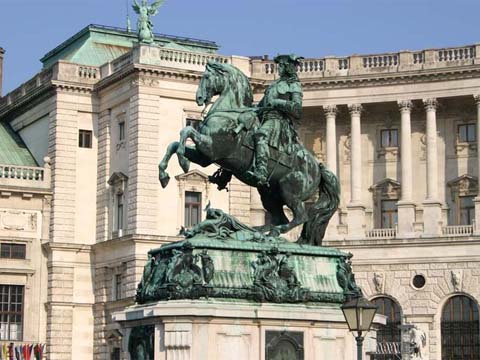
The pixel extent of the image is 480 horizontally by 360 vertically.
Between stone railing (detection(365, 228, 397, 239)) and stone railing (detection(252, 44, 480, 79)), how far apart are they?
32.0 ft

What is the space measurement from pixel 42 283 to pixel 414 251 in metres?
23.0

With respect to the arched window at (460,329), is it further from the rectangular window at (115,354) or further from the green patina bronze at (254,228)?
the green patina bronze at (254,228)

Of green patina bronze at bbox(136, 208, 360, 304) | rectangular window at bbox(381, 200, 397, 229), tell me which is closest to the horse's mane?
green patina bronze at bbox(136, 208, 360, 304)

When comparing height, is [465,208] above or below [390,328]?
above

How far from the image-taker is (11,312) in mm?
75688

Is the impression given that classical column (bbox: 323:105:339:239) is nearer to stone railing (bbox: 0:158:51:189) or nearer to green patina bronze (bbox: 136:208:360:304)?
stone railing (bbox: 0:158:51:189)

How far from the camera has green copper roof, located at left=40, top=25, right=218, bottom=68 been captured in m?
82.4

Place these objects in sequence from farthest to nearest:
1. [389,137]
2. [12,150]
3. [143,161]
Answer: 1. [12,150]
2. [389,137]
3. [143,161]

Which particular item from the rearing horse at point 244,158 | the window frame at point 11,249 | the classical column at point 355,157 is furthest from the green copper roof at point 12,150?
the rearing horse at point 244,158

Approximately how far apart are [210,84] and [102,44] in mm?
60801

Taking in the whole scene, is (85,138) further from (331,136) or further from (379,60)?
(379,60)

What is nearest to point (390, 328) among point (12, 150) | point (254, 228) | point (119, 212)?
point (119, 212)

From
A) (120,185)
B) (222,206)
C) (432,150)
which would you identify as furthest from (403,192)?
(120,185)

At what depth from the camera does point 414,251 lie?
7238cm
